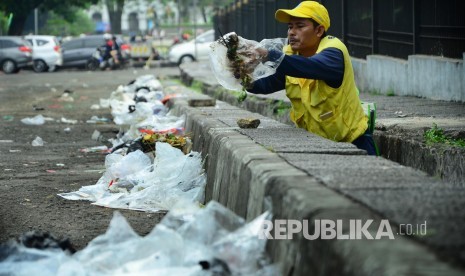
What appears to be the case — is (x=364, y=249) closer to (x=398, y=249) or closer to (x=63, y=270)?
(x=398, y=249)

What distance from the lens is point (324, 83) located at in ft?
24.2

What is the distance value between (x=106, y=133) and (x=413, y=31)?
4364mm

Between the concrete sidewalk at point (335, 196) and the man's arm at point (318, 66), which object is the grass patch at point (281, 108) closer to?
the concrete sidewalk at point (335, 196)

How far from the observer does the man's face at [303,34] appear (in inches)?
295

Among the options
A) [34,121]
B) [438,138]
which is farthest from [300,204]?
[34,121]

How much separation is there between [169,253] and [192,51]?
44.9 m

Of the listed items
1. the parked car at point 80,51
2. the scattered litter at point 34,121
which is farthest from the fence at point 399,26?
the parked car at point 80,51

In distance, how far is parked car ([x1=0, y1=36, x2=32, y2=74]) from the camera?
147ft

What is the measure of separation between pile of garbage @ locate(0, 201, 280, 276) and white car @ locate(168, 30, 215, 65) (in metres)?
43.5

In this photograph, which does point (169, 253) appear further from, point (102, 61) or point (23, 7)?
point (23, 7)

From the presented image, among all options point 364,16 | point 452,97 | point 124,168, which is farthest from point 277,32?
point 124,168

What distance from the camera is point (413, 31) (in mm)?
14219

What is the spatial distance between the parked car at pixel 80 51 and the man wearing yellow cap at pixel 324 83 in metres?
41.1

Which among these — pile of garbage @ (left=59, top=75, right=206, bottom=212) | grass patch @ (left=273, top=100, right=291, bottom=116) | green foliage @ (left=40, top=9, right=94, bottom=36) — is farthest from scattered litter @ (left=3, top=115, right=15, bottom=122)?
green foliage @ (left=40, top=9, right=94, bottom=36)
